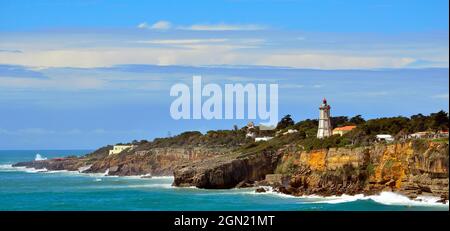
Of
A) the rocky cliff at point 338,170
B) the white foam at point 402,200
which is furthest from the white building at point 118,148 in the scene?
the white foam at point 402,200

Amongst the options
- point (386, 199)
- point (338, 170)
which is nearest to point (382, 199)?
point (386, 199)

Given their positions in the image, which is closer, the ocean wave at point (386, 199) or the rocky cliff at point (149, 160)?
the ocean wave at point (386, 199)

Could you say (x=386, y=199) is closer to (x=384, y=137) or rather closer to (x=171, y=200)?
(x=384, y=137)

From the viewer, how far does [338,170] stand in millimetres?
69438

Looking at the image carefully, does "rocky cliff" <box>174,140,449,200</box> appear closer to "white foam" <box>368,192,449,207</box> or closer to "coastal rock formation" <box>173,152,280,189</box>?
"coastal rock formation" <box>173,152,280,189</box>

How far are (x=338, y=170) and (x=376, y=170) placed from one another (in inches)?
146

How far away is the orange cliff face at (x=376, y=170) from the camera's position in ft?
194

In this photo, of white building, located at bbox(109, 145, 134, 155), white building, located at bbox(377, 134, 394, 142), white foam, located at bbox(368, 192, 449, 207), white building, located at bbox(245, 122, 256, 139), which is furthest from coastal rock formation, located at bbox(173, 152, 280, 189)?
white building, located at bbox(109, 145, 134, 155)

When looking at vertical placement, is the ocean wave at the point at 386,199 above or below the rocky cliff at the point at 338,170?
below

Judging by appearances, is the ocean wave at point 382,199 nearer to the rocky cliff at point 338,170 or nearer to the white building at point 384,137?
the rocky cliff at point 338,170

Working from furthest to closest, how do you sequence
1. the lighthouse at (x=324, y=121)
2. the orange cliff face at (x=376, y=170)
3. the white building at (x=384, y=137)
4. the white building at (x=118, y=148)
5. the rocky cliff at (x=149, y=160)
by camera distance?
the white building at (x=118, y=148) → the rocky cliff at (x=149, y=160) → the lighthouse at (x=324, y=121) → the white building at (x=384, y=137) → the orange cliff face at (x=376, y=170)

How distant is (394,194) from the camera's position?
208ft
